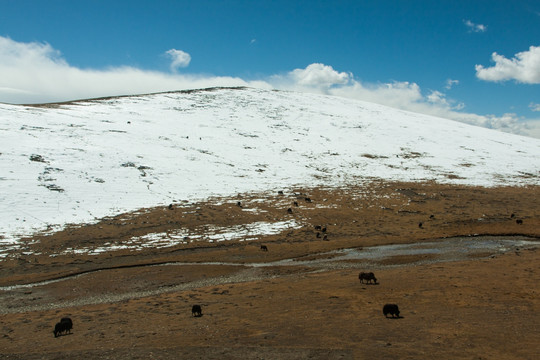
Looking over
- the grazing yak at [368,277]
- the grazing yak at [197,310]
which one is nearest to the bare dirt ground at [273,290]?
the grazing yak at [197,310]

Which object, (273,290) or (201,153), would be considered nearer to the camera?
(273,290)

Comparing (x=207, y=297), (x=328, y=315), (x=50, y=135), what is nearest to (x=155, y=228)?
(x=207, y=297)

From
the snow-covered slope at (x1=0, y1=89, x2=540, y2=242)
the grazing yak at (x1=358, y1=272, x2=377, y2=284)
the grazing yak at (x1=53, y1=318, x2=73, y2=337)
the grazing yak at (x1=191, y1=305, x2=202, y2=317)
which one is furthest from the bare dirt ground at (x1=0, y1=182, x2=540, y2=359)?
the snow-covered slope at (x1=0, y1=89, x2=540, y2=242)

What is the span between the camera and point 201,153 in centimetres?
6306

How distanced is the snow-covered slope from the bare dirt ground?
8.28 m

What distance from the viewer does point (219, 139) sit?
72.5 metres

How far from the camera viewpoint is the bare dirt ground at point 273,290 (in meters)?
12.8

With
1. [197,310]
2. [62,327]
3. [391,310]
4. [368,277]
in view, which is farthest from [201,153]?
[391,310]

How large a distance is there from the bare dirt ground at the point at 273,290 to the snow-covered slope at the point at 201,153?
8.28 meters

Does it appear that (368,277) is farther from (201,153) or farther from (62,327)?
(201,153)

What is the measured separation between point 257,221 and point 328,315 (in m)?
22.2

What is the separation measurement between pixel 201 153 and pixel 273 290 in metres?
46.5

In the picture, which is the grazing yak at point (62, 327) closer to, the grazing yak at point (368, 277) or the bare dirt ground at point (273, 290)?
the bare dirt ground at point (273, 290)

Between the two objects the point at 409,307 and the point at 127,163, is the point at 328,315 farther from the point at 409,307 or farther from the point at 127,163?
the point at 127,163
